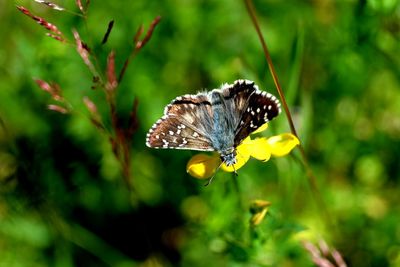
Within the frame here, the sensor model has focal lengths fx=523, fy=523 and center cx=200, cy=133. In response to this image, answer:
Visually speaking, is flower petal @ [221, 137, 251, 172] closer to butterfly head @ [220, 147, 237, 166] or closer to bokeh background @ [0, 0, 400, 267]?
butterfly head @ [220, 147, 237, 166]

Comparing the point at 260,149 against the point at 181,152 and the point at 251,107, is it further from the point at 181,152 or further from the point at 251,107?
the point at 181,152

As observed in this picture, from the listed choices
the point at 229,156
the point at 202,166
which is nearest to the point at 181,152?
the point at 202,166

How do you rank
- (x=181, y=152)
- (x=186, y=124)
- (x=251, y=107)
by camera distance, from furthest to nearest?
(x=181, y=152)
(x=186, y=124)
(x=251, y=107)

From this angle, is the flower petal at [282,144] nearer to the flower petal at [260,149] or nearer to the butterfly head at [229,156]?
the flower petal at [260,149]

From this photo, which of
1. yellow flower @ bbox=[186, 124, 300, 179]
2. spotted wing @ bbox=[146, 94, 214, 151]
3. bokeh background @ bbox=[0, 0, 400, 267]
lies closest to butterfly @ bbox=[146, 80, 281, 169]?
spotted wing @ bbox=[146, 94, 214, 151]

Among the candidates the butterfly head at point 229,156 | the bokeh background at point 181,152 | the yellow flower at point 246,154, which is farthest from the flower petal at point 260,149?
the bokeh background at point 181,152

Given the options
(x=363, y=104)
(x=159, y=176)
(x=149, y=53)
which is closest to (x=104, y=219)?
(x=159, y=176)
